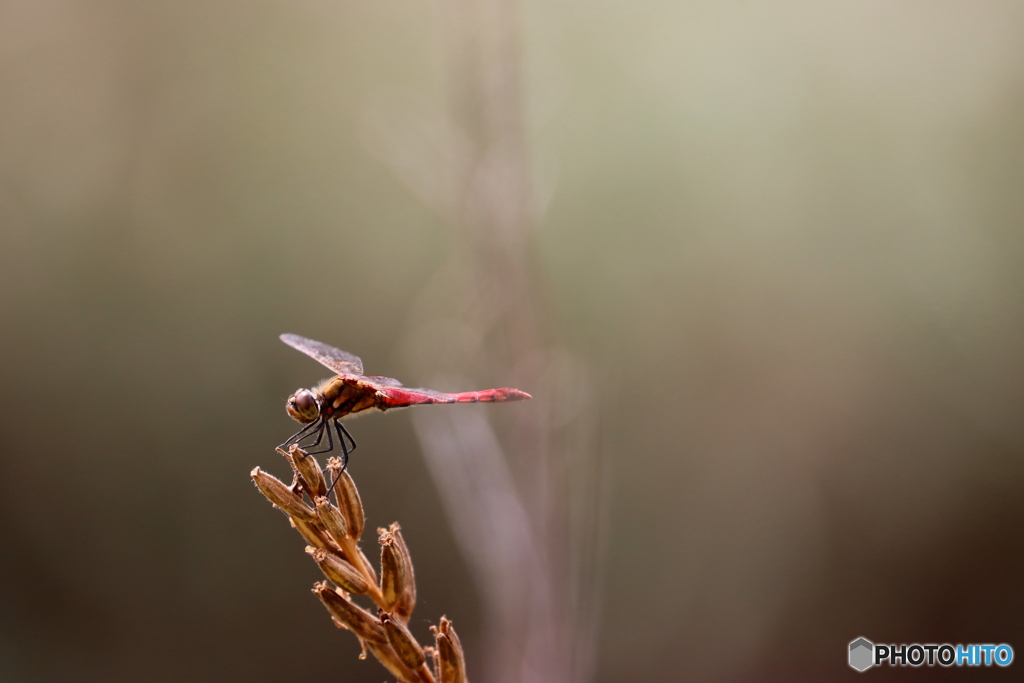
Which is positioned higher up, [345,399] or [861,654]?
[345,399]

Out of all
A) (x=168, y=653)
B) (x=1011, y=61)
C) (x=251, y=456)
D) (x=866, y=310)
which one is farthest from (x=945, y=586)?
(x=168, y=653)

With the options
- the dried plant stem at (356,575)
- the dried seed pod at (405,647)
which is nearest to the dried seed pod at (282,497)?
the dried plant stem at (356,575)

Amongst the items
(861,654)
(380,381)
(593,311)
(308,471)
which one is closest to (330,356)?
(380,381)

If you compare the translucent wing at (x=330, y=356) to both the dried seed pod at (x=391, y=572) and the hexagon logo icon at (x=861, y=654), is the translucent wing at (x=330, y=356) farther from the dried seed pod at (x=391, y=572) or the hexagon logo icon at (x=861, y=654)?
the hexagon logo icon at (x=861, y=654)

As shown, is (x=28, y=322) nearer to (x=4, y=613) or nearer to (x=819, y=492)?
(x=4, y=613)

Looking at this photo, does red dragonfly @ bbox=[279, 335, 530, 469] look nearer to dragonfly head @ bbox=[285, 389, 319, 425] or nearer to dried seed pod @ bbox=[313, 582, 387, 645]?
dragonfly head @ bbox=[285, 389, 319, 425]

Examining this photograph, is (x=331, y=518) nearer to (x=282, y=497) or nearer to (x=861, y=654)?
(x=282, y=497)
